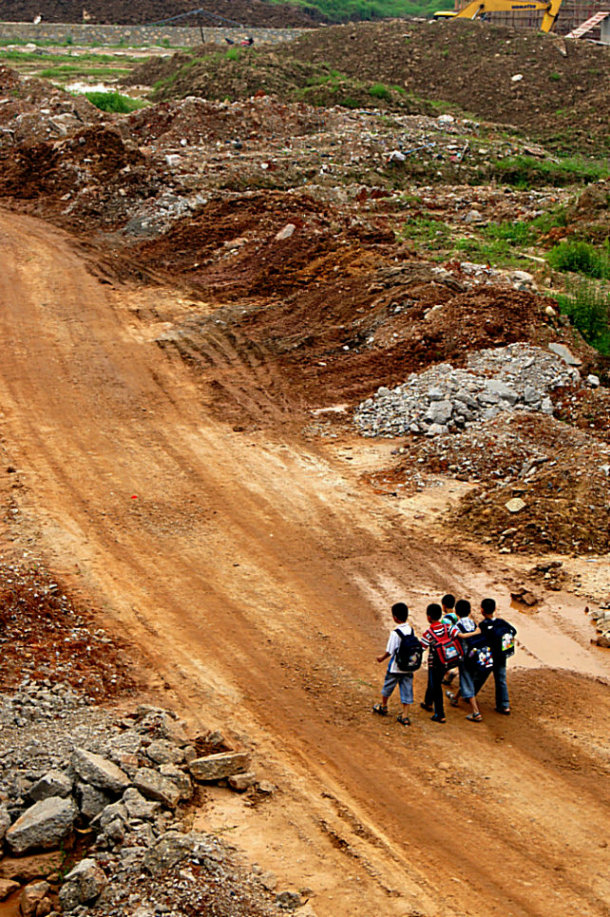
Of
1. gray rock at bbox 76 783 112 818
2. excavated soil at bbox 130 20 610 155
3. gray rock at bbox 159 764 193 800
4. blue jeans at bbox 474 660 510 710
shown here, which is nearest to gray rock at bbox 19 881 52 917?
gray rock at bbox 76 783 112 818

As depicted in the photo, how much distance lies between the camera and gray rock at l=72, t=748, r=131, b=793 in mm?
7293

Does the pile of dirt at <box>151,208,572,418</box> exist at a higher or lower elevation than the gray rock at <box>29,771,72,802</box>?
higher

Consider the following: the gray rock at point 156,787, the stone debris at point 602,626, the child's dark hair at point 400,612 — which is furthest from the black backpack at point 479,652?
the gray rock at point 156,787

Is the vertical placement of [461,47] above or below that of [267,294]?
above

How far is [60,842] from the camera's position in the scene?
6941 mm

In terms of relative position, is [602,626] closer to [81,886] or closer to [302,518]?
[302,518]

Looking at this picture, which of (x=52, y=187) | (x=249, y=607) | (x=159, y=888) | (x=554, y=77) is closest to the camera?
(x=159, y=888)

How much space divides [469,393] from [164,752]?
8768 mm

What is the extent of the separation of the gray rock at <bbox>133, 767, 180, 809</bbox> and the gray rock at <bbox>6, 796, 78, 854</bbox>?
0.57 metres

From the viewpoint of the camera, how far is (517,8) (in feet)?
165

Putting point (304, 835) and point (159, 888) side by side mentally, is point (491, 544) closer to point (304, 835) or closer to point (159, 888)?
point (304, 835)

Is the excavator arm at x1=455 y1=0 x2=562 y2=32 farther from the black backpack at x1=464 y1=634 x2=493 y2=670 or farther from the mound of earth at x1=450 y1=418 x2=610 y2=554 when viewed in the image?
the black backpack at x1=464 y1=634 x2=493 y2=670

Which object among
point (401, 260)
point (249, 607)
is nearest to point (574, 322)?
point (401, 260)

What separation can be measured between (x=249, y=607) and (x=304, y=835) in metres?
3.65
